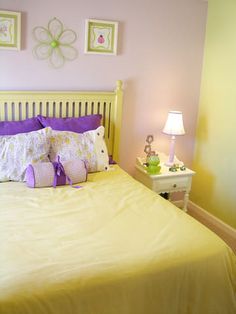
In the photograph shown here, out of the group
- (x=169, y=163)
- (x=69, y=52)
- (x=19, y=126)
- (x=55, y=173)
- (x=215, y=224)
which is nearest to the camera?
(x=55, y=173)

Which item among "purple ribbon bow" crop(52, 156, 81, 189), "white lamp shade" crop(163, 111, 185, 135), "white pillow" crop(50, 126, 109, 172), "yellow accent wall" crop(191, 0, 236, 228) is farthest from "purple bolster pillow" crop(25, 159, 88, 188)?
"yellow accent wall" crop(191, 0, 236, 228)

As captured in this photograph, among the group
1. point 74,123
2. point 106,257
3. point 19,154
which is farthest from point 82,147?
point 106,257

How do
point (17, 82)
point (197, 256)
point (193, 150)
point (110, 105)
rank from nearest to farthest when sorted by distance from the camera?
point (197, 256), point (17, 82), point (110, 105), point (193, 150)

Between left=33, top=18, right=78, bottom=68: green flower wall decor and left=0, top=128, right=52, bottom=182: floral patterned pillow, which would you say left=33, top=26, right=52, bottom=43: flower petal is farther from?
left=0, top=128, right=52, bottom=182: floral patterned pillow

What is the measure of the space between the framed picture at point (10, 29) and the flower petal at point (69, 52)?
0.38 m

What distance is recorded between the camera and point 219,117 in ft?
11.1

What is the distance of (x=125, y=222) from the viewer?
1937 millimetres

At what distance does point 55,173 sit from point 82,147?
371mm

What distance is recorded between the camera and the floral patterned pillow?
2420 millimetres

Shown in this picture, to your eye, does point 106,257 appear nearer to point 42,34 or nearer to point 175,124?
point 175,124

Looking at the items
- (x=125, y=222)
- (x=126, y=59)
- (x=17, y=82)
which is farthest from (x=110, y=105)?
(x=125, y=222)

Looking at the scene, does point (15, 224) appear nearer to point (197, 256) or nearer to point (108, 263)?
point (108, 263)

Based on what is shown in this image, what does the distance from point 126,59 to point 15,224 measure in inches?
77.0

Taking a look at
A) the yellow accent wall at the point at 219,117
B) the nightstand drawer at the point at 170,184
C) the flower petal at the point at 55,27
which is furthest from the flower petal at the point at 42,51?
the yellow accent wall at the point at 219,117
